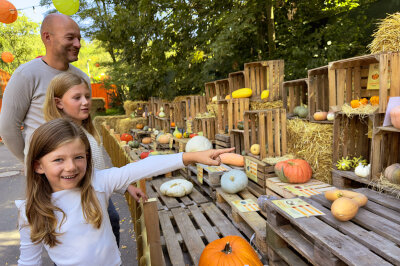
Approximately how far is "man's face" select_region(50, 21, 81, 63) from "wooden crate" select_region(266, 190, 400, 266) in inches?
72.4

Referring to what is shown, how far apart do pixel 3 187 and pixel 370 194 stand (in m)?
6.70

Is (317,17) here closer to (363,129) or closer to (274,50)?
(274,50)

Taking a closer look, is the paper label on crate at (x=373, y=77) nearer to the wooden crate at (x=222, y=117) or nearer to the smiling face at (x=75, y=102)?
the wooden crate at (x=222, y=117)

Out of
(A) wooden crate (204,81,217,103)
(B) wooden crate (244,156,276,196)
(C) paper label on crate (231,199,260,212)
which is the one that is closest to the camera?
(C) paper label on crate (231,199,260,212)

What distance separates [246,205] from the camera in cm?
285

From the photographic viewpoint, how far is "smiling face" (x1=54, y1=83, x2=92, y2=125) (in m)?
1.53

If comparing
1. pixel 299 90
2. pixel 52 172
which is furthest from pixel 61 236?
pixel 299 90

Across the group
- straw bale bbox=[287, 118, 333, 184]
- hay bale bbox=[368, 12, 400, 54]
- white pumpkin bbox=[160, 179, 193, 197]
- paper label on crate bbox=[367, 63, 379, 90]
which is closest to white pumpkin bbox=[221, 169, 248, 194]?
white pumpkin bbox=[160, 179, 193, 197]

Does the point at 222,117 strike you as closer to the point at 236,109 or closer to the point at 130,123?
the point at 236,109

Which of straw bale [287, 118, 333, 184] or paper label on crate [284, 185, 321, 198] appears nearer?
paper label on crate [284, 185, 321, 198]

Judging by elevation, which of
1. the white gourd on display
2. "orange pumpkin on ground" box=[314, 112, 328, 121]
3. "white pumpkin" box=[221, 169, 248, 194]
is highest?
"orange pumpkin on ground" box=[314, 112, 328, 121]

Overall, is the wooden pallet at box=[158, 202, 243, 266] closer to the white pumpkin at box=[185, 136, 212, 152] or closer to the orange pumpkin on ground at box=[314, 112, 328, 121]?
the white pumpkin at box=[185, 136, 212, 152]

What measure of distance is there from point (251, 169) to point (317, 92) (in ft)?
4.74

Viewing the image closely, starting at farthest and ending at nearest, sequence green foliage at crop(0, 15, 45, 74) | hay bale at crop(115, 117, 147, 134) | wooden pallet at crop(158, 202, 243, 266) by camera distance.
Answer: green foliage at crop(0, 15, 45, 74) < hay bale at crop(115, 117, 147, 134) < wooden pallet at crop(158, 202, 243, 266)
